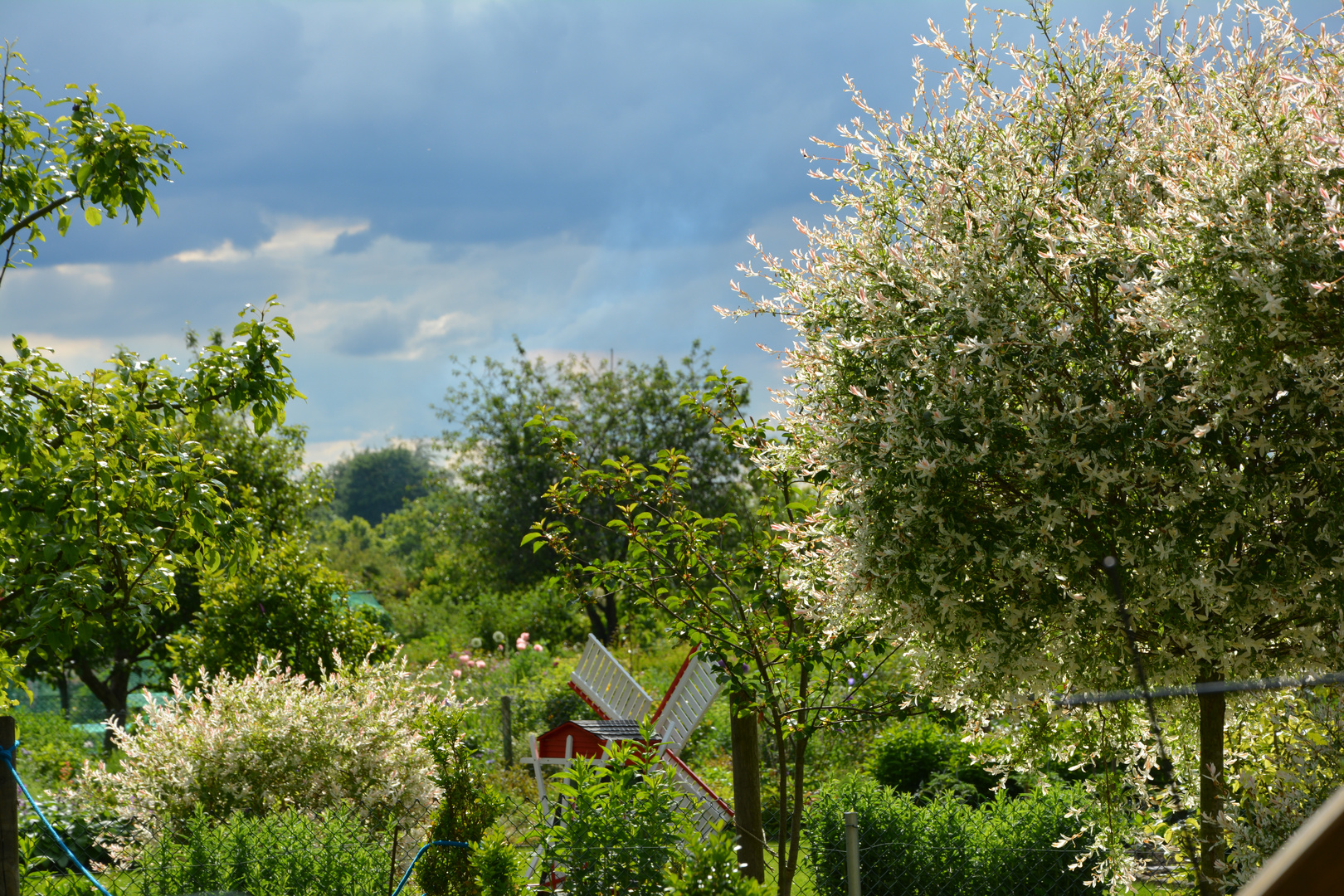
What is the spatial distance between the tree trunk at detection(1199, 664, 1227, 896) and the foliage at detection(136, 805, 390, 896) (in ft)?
13.7

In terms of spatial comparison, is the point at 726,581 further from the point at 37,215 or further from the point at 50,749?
the point at 50,749

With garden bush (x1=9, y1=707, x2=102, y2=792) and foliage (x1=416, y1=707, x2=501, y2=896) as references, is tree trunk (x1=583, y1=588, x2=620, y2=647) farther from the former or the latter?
foliage (x1=416, y1=707, x2=501, y2=896)

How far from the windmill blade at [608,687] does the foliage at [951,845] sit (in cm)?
155

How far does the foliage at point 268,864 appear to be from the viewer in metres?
5.16

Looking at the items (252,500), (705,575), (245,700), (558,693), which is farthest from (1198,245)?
(252,500)

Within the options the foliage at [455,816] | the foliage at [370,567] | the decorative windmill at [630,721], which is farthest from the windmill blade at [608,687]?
the foliage at [370,567]

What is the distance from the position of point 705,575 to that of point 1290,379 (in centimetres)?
288

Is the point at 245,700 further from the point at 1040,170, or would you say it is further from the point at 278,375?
the point at 1040,170

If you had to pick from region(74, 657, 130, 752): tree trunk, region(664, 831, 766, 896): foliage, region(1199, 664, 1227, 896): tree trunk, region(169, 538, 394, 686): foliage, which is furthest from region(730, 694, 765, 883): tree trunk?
→ region(74, 657, 130, 752): tree trunk

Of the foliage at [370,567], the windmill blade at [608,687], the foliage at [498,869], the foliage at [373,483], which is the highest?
the foliage at [373,483]

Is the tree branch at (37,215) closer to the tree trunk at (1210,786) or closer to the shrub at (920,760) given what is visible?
the tree trunk at (1210,786)

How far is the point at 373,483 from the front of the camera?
90.5 m

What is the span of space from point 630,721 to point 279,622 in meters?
5.68

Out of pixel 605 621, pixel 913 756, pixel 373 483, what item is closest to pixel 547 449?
pixel 605 621
